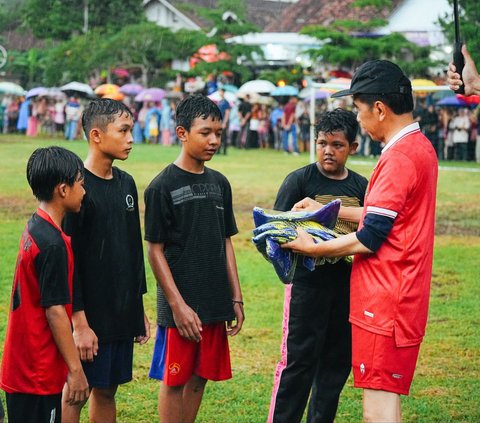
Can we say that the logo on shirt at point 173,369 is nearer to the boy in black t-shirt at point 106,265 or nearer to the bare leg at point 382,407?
the boy in black t-shirt at point 106,265

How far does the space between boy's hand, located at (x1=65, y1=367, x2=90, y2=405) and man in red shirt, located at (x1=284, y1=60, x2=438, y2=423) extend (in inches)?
45.5

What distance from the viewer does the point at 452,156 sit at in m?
28.9

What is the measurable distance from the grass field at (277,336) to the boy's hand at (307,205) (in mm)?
1557

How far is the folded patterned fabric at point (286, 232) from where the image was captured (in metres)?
4.37

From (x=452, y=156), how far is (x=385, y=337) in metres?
25.5

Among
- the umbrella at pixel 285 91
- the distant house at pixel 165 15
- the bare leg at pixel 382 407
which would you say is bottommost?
the bare leg at pixel 382 407

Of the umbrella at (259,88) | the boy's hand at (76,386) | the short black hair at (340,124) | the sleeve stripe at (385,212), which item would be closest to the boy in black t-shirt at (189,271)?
the short black hair at (340,124)

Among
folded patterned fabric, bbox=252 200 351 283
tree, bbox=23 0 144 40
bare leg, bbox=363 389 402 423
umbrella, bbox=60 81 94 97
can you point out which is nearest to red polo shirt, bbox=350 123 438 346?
bare leg, bbox=363 389 402 423

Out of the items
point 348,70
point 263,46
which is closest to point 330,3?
point 263,46

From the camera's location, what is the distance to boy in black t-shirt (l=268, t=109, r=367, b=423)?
5.02 metres

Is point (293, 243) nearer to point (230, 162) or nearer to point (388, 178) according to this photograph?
point (388, 178)

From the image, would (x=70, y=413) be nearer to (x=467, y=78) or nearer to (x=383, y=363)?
(x=383, y=363)

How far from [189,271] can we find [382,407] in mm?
1227

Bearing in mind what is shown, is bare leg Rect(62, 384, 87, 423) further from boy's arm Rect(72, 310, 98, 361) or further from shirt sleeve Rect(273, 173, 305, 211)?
shirt sleeve Rect(273, 173, 305, 211)
